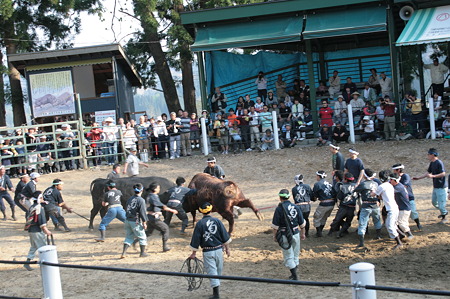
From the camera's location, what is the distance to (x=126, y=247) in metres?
12.1

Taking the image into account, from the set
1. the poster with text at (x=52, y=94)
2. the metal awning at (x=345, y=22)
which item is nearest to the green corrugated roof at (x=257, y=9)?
the metal awning at (x=345, y=22)

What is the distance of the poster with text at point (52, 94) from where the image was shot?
24734 millimetres

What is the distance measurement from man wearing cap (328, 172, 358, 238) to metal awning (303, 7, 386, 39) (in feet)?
30.3

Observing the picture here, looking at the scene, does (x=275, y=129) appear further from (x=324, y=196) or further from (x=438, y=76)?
(x=324, y=196)

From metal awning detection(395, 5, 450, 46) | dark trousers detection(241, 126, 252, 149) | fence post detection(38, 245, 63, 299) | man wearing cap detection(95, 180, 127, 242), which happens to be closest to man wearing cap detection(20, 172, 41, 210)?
man wearing cap detection(95, 180, 127, 242)

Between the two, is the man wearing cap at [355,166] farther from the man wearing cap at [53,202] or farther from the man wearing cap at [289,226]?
the man wearing cap at [53,202]

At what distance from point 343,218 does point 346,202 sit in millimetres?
422

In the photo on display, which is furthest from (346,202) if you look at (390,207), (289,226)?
(289,226)

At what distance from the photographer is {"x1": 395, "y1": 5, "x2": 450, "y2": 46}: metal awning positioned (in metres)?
18.5

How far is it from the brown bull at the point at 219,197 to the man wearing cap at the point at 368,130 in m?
7.13

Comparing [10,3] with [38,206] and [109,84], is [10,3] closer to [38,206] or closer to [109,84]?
[109,84]

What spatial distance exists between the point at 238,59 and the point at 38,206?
13.6 m

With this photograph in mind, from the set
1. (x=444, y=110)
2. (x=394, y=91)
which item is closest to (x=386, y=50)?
(x=394, y=91)

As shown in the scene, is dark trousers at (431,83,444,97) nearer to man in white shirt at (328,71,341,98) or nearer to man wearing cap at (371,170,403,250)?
man in white shirt at (328,71,341,98)
